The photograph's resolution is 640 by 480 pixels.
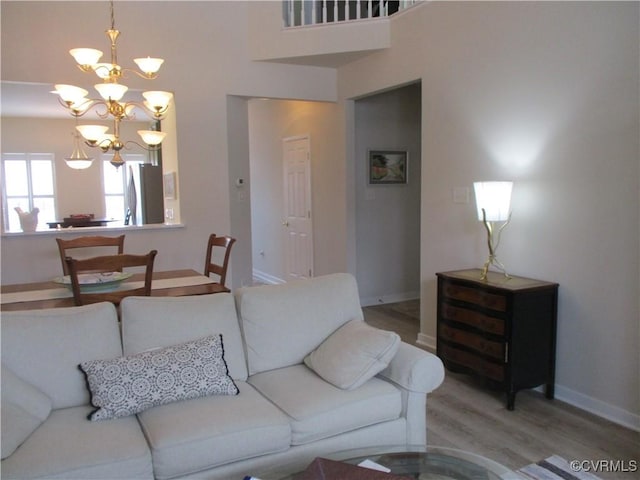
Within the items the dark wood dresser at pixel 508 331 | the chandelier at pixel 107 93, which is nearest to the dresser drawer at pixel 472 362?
the dark wood dresser at pixel 508 331

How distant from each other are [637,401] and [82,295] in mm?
3180

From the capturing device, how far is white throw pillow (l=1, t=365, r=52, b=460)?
1694mm

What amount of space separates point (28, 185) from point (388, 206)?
6480 mm

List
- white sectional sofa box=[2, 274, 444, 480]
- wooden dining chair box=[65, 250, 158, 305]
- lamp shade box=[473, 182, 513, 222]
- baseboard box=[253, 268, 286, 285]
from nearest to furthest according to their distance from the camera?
white sectional sofa box=[2, 274, 444, 480] < wooden dining chair box=[65, 250, 158, 305] < lamp shade box=[473, 182, 513, 222] < baseboard box=[253, 268, 286, 285]

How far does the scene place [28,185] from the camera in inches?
336

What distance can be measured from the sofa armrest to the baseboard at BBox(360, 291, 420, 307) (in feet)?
10.9

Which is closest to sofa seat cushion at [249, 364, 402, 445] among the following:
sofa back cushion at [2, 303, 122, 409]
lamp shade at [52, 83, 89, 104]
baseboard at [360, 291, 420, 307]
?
sofa back cushion at [2, 303, 122, 409]

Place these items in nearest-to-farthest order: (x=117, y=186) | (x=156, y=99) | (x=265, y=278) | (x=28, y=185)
→ (x=156, y=99) < (x=265, y=278) < (x=28, y=185) < (x=117, y=186)

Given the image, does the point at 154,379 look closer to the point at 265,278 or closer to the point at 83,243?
the point at 83,243

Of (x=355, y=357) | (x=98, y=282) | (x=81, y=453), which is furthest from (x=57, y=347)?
(x=355, y=357)

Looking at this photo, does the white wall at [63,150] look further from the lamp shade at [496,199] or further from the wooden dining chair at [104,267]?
the lamp shade at [496,199]

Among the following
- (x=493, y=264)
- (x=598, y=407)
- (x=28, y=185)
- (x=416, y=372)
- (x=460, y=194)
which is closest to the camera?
(x=416, y=372)

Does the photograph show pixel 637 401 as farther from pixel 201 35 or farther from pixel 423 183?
pixel 201 35

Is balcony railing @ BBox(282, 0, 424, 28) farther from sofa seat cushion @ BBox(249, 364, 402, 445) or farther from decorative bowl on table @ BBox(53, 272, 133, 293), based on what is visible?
sofa seat cushion @ BBox(249, 364, 402, 445)
